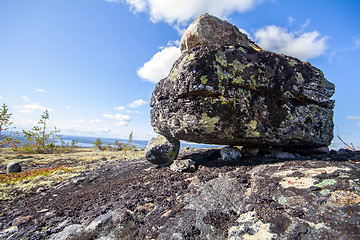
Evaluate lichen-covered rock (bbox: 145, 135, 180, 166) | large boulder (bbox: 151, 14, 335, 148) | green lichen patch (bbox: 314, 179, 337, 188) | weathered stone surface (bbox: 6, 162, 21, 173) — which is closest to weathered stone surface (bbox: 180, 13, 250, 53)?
large boulder (bbox: 151, 14, 335, 148)

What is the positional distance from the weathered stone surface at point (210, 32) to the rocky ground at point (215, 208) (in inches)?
269

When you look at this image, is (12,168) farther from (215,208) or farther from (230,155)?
(215,208)

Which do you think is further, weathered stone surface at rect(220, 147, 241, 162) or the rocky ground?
weathered stone surface at rect(220, 147, 241, 162)

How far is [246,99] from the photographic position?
798cm

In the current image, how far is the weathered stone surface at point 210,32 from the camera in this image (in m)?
9.45

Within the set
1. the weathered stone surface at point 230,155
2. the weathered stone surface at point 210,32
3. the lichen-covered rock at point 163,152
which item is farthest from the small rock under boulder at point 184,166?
the weathered stone surface at point 210,32

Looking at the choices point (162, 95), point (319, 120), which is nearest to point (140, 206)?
point (162, 95)

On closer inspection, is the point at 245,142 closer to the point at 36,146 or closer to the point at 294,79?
the point at 294,79

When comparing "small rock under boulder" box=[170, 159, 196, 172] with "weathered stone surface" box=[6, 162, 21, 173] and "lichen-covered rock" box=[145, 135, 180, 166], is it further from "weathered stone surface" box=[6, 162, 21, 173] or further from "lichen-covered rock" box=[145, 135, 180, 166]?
"weathered stone surface" box=[6, 162, 21, 173]

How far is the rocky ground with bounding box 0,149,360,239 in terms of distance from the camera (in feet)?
11.6

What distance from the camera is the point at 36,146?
32.5 metres

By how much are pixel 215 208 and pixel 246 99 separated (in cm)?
522

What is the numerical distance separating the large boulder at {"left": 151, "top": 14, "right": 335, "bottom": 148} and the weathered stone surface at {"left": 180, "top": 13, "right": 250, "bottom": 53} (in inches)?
54.5

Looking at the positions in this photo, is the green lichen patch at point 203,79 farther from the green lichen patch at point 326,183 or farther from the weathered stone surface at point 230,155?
the green lichen patch at point 326,183
